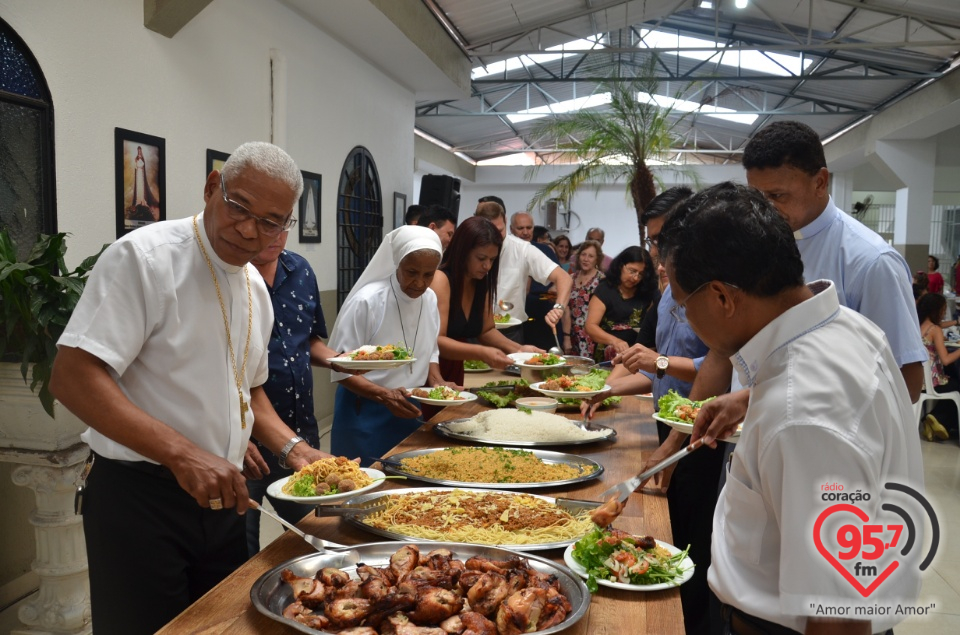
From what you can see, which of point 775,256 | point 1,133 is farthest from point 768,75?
point 775,256

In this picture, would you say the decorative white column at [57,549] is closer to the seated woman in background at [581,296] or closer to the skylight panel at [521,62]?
the seated woman in background at [581,296]

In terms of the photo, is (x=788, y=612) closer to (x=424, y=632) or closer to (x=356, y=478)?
(x=424, y=632)

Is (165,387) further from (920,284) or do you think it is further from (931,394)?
(920,284)

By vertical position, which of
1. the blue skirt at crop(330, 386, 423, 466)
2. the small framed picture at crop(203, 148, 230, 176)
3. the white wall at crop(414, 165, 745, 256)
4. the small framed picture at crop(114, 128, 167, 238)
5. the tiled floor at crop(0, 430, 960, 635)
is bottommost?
the tiled floor at crop(0, 430, 960, 635)

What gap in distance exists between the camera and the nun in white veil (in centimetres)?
294

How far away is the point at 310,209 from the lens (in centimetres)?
608

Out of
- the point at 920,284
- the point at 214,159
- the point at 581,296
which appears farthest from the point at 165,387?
the point at 920,284

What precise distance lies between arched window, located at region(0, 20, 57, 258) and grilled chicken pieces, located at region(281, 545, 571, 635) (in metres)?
2.40

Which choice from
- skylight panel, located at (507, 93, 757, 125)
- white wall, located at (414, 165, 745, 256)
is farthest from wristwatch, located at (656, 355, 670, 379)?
white wall, located at (414, 165, 745, 256)

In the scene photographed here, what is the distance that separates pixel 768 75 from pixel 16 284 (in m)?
10.3

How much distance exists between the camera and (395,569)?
56.7 inches

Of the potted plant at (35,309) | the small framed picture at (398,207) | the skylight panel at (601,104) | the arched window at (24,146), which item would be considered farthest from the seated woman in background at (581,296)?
the skylight panel at (601,104)

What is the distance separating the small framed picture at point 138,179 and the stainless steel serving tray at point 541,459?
2.12 meters

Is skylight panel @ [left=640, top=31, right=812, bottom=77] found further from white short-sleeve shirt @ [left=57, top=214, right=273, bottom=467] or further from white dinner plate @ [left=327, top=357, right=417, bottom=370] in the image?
white short-sleeve shirt @ [left=57, top=214, right=273, bottom=467]
